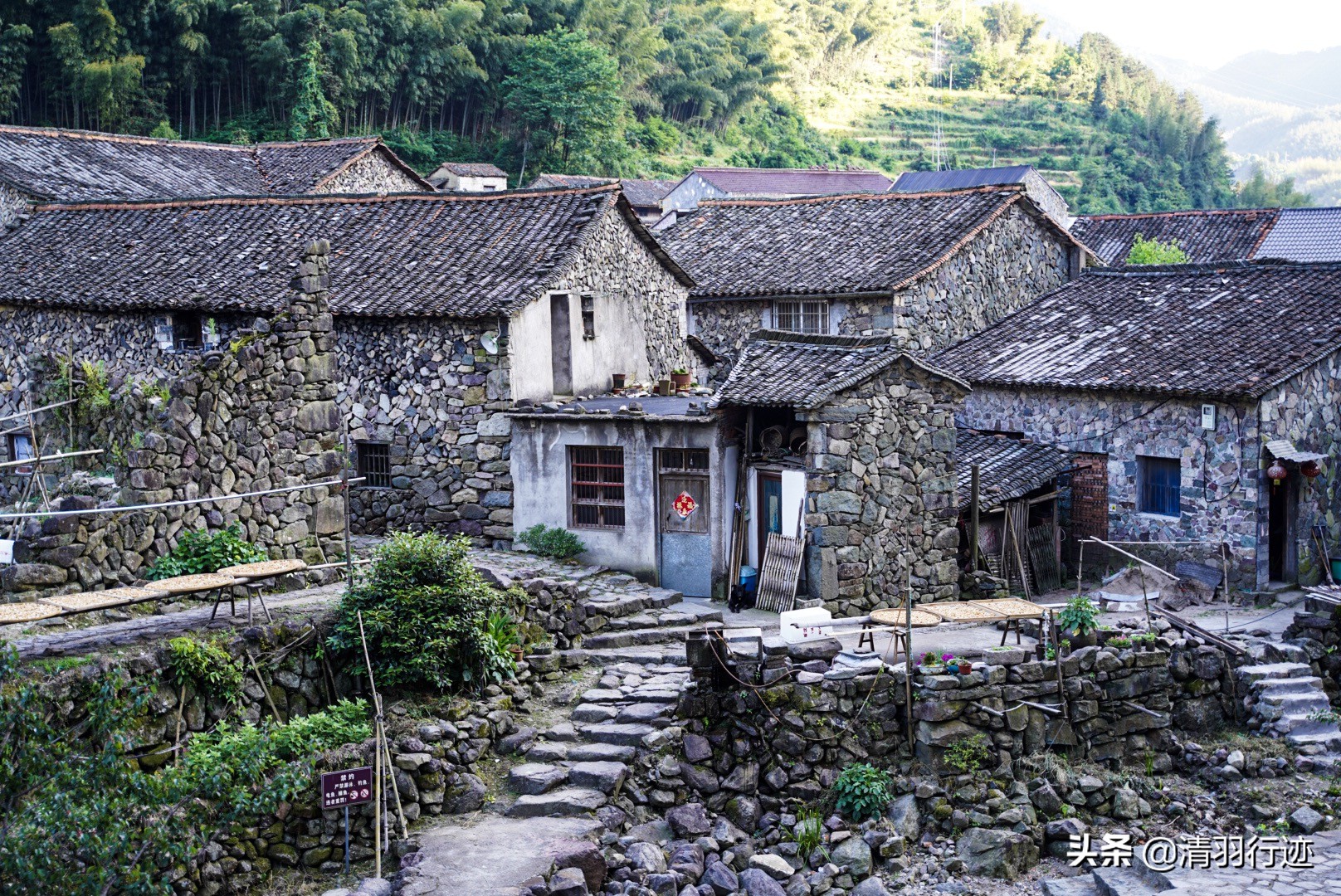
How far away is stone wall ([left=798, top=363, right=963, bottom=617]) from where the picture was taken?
18922mm

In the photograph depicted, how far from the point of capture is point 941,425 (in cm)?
2023

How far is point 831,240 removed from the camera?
2975 cm

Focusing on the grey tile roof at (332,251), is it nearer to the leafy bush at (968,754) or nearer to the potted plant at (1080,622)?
the potted plant at (1080,622)

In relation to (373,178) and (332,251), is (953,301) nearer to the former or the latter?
(332,251)

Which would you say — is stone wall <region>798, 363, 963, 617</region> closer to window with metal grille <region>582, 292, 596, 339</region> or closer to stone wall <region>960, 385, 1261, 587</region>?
stone wall <region>960, 385, 1261, 587</region>

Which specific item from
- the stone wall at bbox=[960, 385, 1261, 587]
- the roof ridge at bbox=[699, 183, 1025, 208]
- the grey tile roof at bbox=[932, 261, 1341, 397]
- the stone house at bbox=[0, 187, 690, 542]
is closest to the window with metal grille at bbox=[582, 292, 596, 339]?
the stone house at bbox=[0, 187, 690, 542]

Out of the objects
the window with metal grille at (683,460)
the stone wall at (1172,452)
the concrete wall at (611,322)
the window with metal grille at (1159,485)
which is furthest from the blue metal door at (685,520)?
the window with metal grille at (1159,485)

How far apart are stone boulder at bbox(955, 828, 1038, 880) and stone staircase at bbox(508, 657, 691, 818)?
3252 millimetres

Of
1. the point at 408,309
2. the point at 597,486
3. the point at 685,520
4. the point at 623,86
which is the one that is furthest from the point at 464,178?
the point at 685,520

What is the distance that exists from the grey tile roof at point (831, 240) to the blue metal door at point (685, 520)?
8452 mm

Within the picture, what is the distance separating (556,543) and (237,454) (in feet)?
17.6

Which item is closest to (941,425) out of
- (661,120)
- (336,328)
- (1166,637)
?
(1166,637)

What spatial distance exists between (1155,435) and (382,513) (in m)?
12.2

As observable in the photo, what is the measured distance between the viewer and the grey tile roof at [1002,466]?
22016 mm
